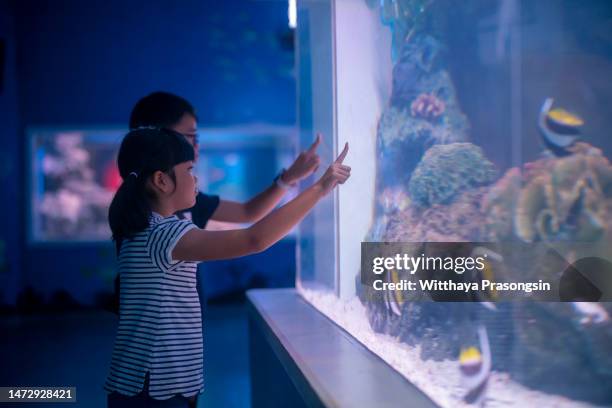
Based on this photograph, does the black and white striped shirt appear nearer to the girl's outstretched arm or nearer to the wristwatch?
the girl's outstretched arm

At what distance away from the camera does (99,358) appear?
157 inches

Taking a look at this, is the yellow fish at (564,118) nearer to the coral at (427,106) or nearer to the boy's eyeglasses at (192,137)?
the coral at (427,106)

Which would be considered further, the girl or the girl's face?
the girl's face

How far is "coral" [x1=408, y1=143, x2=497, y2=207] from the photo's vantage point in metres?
1.17

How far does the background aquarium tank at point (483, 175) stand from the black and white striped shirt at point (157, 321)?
16.5 inches

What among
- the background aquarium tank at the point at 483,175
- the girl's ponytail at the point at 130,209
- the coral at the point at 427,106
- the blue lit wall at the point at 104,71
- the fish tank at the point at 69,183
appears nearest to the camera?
the background aquarium tank at the point at 483,175

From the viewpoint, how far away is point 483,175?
117 cm

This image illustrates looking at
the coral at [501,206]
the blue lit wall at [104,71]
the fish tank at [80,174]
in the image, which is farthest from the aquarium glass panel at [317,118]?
the blue lit wall at [104,71]

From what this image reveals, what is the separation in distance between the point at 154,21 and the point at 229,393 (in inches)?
182

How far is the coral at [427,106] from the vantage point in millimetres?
1336

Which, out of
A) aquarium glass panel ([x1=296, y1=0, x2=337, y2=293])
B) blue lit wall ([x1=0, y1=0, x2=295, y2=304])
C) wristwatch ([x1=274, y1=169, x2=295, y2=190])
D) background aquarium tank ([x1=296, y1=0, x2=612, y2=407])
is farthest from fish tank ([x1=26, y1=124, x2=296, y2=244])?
background aquarium tank ([x1=296, y1=0, x2=612, y2=407])

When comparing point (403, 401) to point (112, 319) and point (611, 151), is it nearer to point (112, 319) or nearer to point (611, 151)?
point (611, 151)

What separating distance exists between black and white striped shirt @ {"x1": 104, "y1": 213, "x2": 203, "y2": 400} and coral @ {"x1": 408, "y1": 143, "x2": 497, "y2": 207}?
54 centimetres

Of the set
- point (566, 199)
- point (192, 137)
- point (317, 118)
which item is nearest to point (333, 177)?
point (566, 199)
